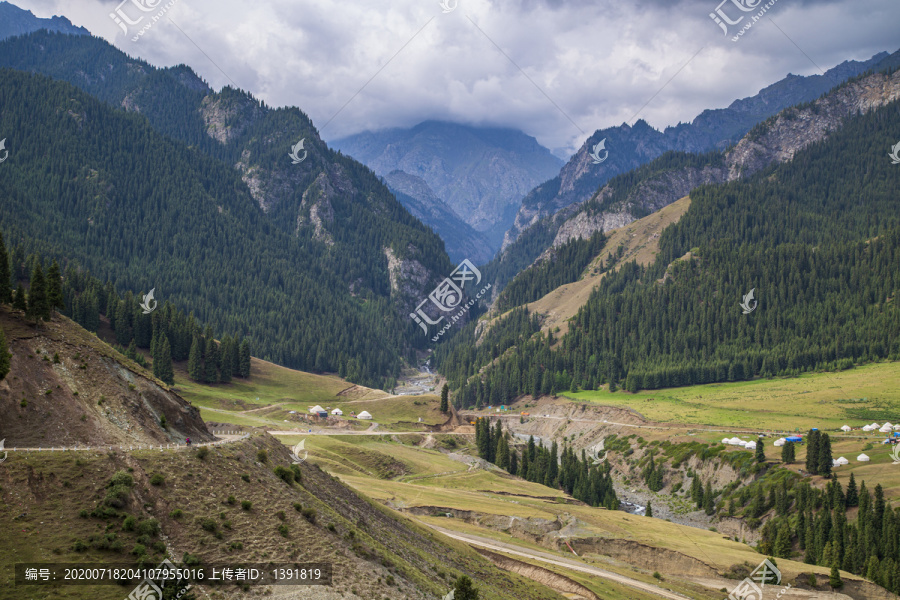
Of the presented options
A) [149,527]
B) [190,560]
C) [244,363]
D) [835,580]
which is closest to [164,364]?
[244,363]

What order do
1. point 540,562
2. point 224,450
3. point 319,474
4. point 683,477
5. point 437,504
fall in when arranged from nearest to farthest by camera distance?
point 224,450 → point 319,474 → point 540,562 → point 437,504 → point 683,477

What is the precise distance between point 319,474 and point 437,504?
1296 inches

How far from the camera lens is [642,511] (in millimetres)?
124438

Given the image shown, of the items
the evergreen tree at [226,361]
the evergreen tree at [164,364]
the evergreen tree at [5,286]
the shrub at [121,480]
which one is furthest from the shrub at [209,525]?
the evergreen tree at [226,361]

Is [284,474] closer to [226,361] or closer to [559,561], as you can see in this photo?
[559,561]

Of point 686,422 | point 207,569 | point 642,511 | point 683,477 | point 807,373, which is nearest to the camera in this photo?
point 207,569

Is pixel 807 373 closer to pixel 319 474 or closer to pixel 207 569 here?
pixel 319 474

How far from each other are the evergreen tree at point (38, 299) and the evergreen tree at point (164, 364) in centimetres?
8307

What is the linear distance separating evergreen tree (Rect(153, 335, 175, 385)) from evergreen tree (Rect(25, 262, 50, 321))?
83068mm

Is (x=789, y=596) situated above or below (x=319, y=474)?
below

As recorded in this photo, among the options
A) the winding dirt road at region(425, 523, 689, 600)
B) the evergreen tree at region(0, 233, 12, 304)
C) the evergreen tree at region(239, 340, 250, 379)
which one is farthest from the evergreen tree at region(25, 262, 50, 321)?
the evergreen tree at region(239, 340, 250, 379)

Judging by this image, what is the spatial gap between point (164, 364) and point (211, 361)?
17.7 meters

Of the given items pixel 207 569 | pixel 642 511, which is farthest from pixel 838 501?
pixel 207 569

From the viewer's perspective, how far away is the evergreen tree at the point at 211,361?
486 feet
